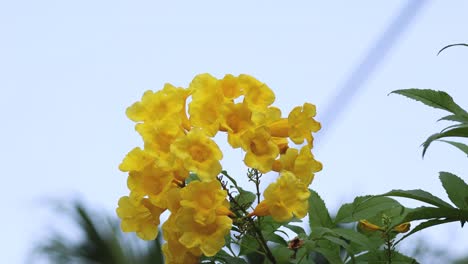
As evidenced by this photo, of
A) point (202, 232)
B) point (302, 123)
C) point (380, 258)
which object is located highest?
point (302, 123)

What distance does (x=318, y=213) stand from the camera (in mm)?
1160

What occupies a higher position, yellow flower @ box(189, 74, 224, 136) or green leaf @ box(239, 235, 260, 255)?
yellow flower @ box(189, 74, 224, 136)

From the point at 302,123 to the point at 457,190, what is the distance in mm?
240

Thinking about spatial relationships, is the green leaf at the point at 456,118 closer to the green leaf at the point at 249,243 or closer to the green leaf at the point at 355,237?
the green leaf at the point at 355,237

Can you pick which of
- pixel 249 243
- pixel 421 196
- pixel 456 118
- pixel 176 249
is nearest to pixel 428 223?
pixel 421 196

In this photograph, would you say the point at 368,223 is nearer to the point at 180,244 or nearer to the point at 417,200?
the point at 417,200

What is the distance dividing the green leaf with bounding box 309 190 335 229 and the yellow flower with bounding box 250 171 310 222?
0.09 meters

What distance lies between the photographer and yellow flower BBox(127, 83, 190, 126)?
3.64ft

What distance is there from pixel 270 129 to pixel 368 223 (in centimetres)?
23

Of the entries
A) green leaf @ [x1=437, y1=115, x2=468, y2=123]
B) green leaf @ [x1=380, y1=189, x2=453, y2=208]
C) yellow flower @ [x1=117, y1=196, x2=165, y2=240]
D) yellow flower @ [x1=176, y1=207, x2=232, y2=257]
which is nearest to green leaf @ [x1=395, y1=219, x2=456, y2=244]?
green leaf @ [x1=380, y1=189, x2=453, y2=208]

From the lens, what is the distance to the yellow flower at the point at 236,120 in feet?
3.48

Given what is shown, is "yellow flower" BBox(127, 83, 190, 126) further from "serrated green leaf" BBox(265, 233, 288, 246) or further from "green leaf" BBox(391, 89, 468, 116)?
"green leaf" BBox(391, 89, 468, 116)

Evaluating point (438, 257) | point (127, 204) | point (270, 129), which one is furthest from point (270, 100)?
point (438, 257)

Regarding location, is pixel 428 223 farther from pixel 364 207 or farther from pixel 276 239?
pixel 276 239
